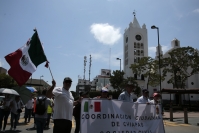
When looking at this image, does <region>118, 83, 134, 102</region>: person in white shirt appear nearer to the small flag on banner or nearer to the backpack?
the small flag on banner

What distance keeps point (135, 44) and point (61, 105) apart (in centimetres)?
6488

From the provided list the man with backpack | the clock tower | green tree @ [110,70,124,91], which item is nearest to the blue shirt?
the man with backpack

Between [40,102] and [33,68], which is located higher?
[33,68]

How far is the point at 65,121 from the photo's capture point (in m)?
4.52

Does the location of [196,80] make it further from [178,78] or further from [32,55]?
[32,55]

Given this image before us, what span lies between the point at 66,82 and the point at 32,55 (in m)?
1.78

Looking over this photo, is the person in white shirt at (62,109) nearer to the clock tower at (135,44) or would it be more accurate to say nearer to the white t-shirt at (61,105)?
the white t-shirt at (61,105)

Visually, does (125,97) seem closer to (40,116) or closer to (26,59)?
(40,116)

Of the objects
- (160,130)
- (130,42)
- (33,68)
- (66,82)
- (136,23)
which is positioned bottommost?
(160,130)

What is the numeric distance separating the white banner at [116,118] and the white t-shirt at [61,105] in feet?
1.52

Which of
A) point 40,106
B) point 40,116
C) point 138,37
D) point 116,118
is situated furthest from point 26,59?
point 138,37

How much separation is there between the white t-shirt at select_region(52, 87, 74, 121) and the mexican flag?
153cm

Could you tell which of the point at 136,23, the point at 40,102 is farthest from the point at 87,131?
the point at 136,23

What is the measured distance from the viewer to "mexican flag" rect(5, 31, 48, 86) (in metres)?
5.68
